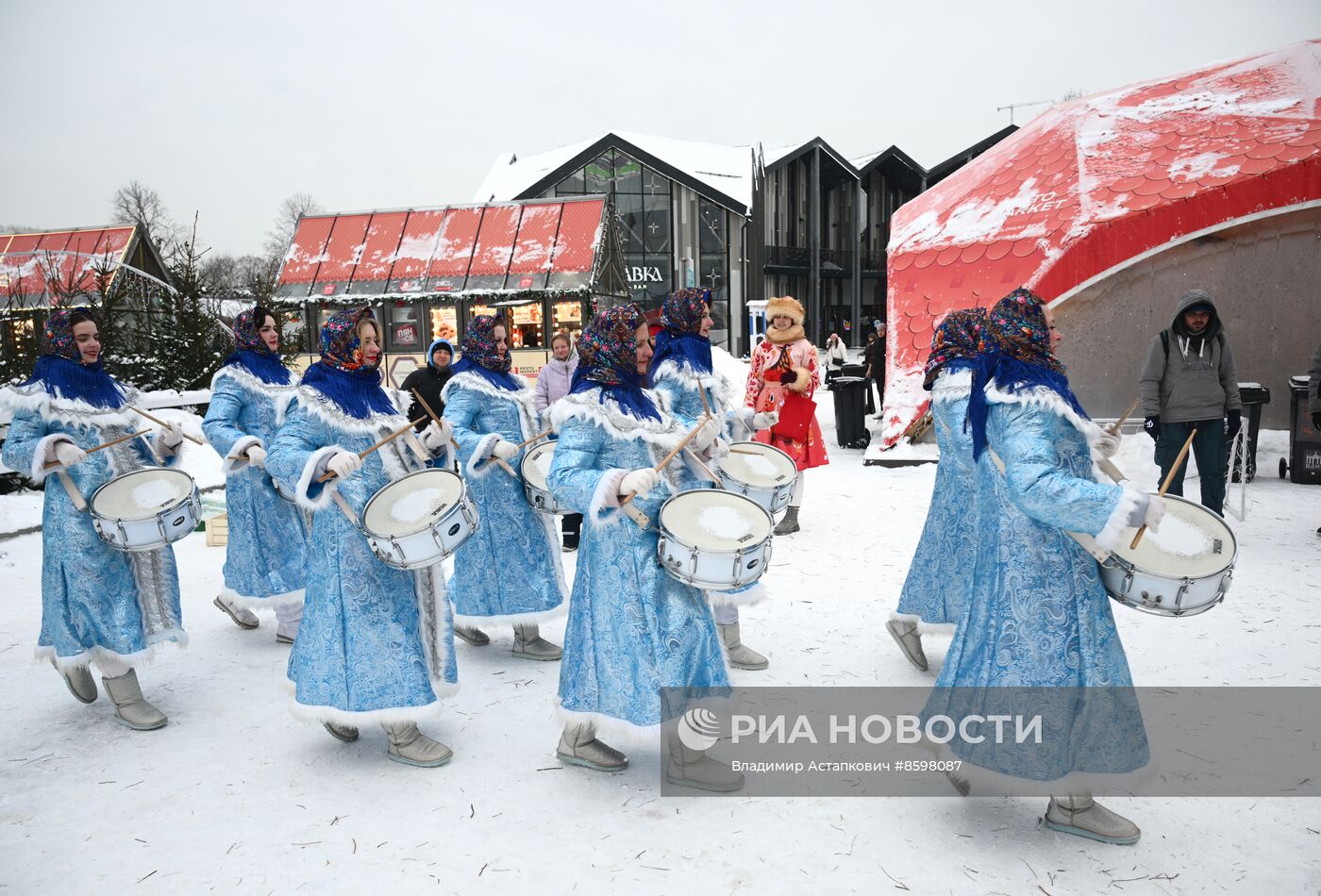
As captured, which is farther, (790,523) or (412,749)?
(790,523)

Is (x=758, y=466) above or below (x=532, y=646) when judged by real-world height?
above

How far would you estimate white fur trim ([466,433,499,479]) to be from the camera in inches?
178

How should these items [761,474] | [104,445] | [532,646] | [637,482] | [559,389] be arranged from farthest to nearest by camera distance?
[559,389], [532,646], [761,474], [104,445], [637,482]

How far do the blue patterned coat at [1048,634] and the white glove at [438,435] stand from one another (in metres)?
2.74

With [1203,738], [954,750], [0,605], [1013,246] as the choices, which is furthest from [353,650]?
[1013,246]

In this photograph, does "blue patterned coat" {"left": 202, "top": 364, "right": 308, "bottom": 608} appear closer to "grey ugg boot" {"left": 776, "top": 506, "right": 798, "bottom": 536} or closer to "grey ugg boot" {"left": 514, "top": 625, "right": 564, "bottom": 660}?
"grey ugg boot" {"left": 514, "top": 625, "right": 564, "bottom": 660}

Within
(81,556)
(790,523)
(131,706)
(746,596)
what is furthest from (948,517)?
(81,556)

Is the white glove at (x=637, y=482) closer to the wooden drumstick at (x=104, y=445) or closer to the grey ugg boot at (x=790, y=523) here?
the wooden drumstick at (x=104, y=445)

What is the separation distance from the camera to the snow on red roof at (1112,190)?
28.8 ft

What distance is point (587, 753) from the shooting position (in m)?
3.40

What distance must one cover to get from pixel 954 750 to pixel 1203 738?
4.61ft

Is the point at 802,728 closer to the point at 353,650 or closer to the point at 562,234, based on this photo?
the point at 353,650

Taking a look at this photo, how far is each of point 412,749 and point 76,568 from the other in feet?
6.19

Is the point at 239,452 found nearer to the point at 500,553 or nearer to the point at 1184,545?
the point at 500,553
